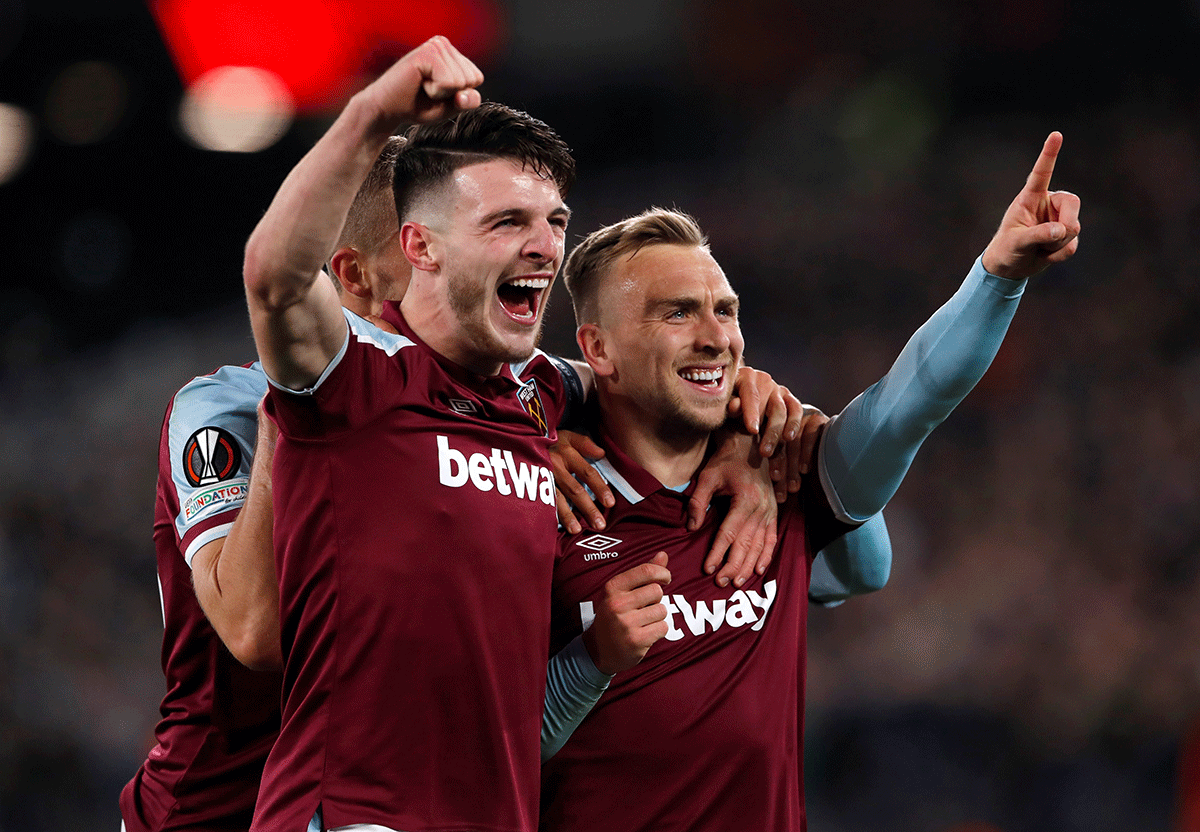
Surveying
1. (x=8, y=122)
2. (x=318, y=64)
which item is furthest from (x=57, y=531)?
(x=318, y=64)

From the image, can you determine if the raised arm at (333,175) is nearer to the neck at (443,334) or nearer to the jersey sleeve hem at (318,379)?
the jersey sleeve hem at (318,379)

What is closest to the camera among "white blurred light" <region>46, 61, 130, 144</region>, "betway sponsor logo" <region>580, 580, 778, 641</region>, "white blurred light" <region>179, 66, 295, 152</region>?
"betway sponsor logo" <region>580, 580, 778, 641</region>

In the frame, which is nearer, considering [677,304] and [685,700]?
[685,700]

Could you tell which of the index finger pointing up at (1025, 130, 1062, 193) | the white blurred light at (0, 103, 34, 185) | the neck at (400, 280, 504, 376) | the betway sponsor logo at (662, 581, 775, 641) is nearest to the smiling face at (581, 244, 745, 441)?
the betway sponsor logo at (662, 581, 775, 641)

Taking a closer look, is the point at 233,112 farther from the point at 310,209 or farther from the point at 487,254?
the point at 310,209

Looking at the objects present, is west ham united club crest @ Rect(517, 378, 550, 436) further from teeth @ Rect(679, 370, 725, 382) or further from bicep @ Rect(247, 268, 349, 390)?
bicep @ Rect(247, 268, 349, 390)

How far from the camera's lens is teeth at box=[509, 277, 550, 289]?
91.6 inches

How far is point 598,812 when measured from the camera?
2.59 metres

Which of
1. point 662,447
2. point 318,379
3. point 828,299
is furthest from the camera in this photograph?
point 828,299

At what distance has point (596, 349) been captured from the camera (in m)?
3.12

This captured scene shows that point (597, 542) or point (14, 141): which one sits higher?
point (14, 141)

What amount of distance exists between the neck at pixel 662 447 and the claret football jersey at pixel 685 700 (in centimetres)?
13

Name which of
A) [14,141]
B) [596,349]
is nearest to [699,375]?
[596,349]

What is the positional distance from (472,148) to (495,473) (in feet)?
2.24
